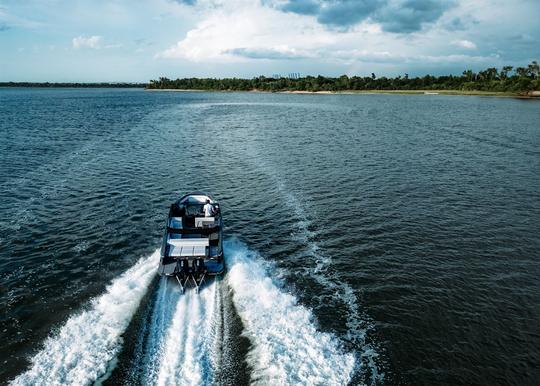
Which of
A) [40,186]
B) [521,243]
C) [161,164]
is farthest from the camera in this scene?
[161,164]

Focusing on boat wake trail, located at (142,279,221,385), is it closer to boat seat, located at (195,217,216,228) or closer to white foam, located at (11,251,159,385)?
white foam, located at (11,251,159,385)

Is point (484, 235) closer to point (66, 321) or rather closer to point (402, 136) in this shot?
point (66, 321)

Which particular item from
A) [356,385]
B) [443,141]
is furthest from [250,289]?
[443,141]

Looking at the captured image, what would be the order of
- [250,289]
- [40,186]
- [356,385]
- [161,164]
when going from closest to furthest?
1. [356,385]
2. [250,289]
3. [40,186]
4. [161,164]

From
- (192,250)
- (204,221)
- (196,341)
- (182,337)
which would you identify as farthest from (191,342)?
(204,221)

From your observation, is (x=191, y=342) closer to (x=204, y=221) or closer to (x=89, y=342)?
(x=89, y=342)

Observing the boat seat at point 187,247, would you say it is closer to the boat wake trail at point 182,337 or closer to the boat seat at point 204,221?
the boat wake trail at point 182,337

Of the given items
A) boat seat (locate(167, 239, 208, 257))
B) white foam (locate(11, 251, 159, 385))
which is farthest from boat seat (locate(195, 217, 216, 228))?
white foam (locate(11, 251, 159, 385))

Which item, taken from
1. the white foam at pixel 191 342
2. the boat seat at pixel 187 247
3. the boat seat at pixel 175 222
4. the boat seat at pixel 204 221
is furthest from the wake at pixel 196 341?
the boat seat at pixel 204 221
